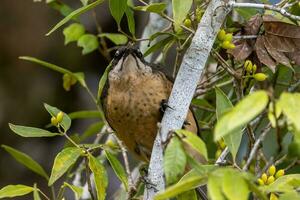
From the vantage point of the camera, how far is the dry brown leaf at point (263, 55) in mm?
2225

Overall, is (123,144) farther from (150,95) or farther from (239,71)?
(239,71)

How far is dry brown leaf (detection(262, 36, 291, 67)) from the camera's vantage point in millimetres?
2238

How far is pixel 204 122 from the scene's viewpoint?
2887mm

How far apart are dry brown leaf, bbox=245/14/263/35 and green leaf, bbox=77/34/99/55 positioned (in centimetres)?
82

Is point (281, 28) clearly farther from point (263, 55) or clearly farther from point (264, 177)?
point (264, 177)

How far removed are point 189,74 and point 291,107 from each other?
27.1 inches

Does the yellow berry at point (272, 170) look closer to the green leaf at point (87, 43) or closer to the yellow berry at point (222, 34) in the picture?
the yellow berry at point (222, 34)

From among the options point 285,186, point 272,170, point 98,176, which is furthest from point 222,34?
point 285,186

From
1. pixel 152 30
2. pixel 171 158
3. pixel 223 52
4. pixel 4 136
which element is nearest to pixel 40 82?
pixel 4 136

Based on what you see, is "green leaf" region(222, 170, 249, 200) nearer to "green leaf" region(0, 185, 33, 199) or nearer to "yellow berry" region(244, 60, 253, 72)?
"green leaf" region(0, 185, 33, 199)

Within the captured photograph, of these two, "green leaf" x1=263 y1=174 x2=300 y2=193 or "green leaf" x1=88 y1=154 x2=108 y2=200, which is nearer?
"green leaf" x1=263 y1=174 x2=300 y2=193

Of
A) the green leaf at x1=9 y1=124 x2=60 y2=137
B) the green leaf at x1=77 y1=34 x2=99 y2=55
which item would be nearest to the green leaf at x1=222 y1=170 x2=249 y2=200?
the green leaf at x1=9 y1=124 x2=60 y2=137

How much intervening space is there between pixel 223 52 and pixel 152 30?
70 cm

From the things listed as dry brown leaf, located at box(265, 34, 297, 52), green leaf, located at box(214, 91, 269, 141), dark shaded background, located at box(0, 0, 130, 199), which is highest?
green leaf, located at box(214, 91, 269, 141)
